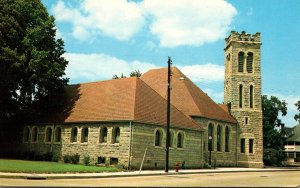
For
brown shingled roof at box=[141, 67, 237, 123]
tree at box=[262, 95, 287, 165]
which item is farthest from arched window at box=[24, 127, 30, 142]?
tree at box=[262, 95, 287, 165]

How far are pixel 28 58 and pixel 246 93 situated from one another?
28164 millimetres

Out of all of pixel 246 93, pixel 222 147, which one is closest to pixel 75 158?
pixel 222 147

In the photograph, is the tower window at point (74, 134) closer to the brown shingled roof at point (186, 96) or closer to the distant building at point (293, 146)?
the brown shingled roof at point (186, 96)

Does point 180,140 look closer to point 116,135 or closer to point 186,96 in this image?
point 116,135

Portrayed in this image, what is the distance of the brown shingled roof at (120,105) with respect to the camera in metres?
37.6

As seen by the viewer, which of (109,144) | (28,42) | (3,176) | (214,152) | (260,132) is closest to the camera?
(3,176)

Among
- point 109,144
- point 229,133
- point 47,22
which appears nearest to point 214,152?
point 229,133

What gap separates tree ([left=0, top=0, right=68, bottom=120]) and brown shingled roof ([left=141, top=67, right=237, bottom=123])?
11.7 m

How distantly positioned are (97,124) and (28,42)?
11257 millimetres

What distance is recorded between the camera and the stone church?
1457 inches

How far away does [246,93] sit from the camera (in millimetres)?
52250

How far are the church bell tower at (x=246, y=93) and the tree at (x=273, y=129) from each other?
1227 centimetres

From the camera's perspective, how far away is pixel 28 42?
40375 millimetres

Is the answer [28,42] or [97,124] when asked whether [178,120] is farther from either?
[28,42]
